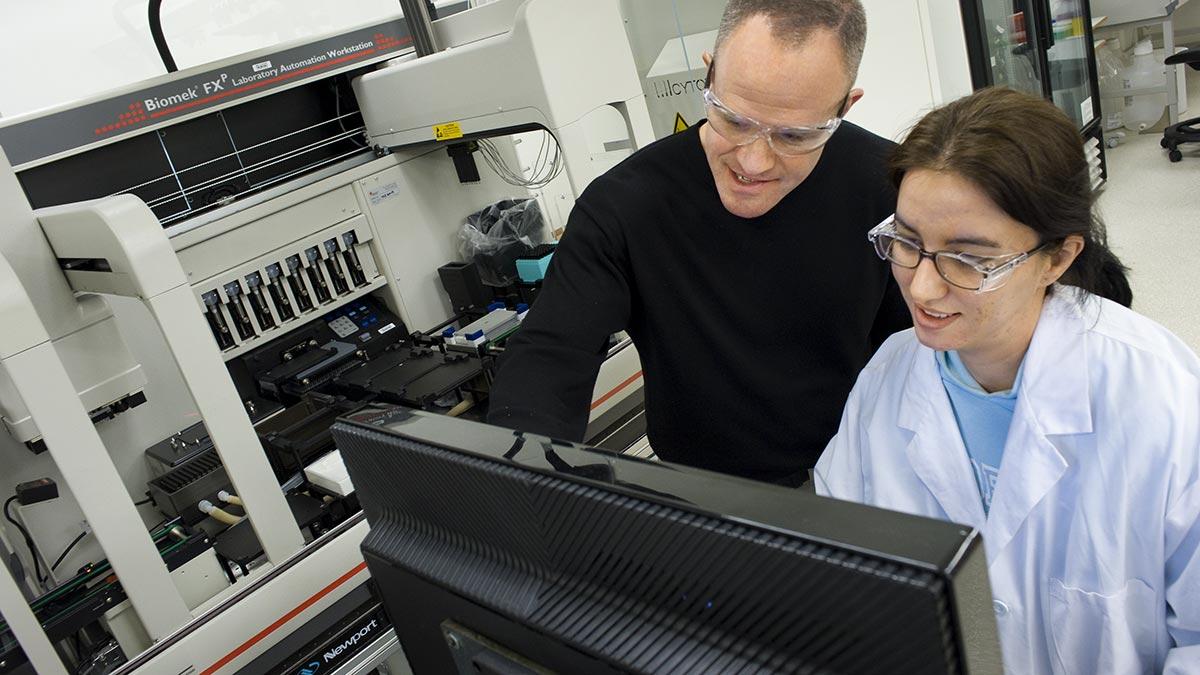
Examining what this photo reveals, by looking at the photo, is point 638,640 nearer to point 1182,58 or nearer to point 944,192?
point 944,192

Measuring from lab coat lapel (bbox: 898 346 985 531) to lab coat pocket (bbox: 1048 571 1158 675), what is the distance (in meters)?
0.14

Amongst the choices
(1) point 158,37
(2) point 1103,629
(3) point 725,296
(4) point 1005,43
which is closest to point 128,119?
(1) point 158,37

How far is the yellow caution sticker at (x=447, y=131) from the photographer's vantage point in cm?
230

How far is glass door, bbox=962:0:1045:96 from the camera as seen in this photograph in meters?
3.67

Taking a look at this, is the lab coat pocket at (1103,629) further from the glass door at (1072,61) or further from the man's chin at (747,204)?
the glass door at (1072,61)

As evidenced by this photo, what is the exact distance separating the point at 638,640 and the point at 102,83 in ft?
15.1

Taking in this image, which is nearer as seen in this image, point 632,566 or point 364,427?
point 632,566

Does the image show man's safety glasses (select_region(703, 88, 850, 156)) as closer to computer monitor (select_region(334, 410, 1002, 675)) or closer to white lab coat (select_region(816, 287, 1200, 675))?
white lab coat (select_region(816, 287, 1200, 675))

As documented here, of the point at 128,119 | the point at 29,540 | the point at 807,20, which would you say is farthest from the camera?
the point at 128,119

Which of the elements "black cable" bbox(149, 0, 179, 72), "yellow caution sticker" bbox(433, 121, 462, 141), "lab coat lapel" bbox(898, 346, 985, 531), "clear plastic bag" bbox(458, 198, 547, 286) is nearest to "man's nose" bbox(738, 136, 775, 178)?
"lab coat lapel" bbox(898, 346, 985, 531)

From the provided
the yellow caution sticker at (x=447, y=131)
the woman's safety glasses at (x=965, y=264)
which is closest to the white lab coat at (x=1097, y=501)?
the woman's safety glasses at (x=965, y=264)

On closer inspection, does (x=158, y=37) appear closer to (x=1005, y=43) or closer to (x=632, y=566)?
(x=632, y=566)

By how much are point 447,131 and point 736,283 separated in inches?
46.8

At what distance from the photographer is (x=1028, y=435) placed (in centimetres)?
107
